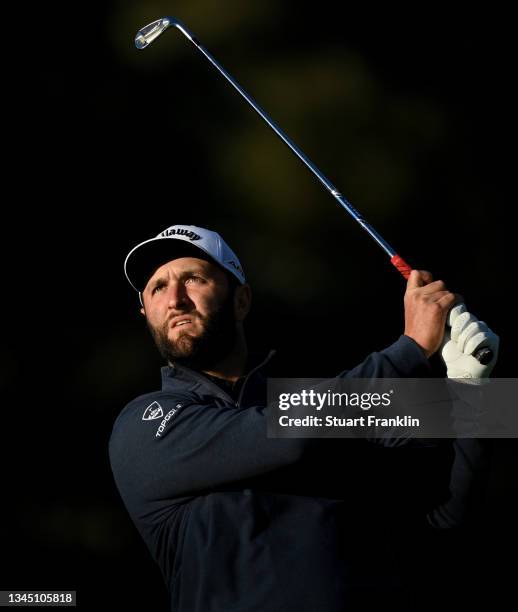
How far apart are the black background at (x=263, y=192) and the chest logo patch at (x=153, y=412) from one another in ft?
3.18

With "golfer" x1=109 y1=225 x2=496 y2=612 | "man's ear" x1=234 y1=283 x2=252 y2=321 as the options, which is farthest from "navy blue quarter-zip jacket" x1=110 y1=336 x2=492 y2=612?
"man's ear" x1=234 y1=283 x2=252 y2=321

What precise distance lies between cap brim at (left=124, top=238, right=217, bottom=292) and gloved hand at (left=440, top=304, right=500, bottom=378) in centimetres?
61

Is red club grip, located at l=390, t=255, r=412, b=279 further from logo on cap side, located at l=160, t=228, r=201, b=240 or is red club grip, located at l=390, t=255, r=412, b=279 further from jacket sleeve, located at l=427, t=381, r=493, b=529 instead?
logo on cap side, located at l=160, t=228, r=201, b=240

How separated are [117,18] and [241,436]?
1.56 metres

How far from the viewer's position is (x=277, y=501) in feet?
5.00

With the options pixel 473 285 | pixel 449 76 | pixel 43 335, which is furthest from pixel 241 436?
pixel 449 76

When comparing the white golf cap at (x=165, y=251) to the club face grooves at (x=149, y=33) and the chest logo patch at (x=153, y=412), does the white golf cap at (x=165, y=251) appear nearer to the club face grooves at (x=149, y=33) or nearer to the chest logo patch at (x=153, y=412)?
the chest logo patch at (x=153, y=412)

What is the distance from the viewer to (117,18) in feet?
8.79

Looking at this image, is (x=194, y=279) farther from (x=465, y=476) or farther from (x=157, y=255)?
(x=465, y=476)

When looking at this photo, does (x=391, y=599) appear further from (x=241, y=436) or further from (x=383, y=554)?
(x=241, y=436)

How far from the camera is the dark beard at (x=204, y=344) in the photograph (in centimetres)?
178

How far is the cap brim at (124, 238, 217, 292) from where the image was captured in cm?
194

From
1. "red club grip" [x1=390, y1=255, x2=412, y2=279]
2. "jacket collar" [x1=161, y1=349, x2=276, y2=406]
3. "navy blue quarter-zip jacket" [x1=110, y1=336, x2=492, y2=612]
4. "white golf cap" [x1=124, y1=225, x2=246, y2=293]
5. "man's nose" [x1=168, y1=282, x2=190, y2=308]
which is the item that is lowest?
"navy blue quarter-zip jacket" [x1=110, y1=336, x2=492, y2=612]

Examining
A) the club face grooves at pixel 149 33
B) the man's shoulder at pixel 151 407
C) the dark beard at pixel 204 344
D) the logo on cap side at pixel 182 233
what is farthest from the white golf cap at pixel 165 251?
the club face grooves at pixel 149 33
